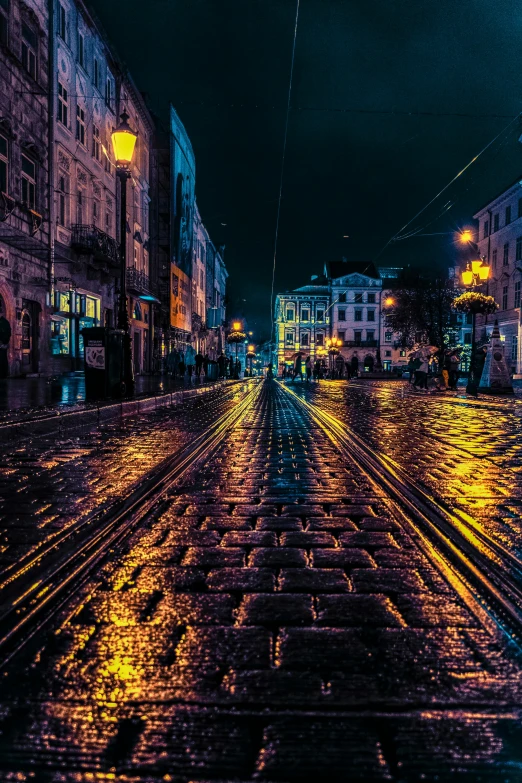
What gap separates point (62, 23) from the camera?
2578 cm

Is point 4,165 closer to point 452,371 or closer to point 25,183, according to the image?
point 25,183

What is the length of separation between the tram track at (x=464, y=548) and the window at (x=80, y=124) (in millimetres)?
26981

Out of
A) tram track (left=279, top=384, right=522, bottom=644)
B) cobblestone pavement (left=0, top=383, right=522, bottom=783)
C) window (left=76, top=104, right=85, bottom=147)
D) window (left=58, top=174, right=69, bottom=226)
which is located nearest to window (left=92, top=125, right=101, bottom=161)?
window (left=76, top=104, right=85, bottom=147)

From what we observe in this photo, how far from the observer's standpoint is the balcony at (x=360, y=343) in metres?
103

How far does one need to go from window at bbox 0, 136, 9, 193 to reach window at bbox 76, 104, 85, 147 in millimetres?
7980

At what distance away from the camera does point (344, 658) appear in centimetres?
220

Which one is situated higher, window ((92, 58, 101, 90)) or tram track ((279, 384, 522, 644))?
window ((92, 58, 101, 90))

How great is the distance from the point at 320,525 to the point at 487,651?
1.90 m

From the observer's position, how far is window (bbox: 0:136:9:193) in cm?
2073

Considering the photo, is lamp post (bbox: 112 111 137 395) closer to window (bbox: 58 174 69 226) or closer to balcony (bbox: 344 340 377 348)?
window (bbox: 58 174 69 226)

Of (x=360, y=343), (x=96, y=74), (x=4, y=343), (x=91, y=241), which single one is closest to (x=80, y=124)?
(x=96, y=74)

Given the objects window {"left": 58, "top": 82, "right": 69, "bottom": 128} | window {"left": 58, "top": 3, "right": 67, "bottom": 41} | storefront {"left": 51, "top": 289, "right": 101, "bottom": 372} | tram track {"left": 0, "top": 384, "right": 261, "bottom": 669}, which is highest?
window {"left": 58, "top": 3, "right": 67, "bottom": 41}

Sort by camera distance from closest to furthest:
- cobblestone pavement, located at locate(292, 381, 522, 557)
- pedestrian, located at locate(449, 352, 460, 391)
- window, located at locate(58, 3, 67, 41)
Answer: cobblestone pavement, located at locate(292, 381, 522, 557)
window, located at locate(58, 3, 67, 41)
pedestrian, located at locate(449, 352, 460, 391)

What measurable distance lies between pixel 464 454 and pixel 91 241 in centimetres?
2338
